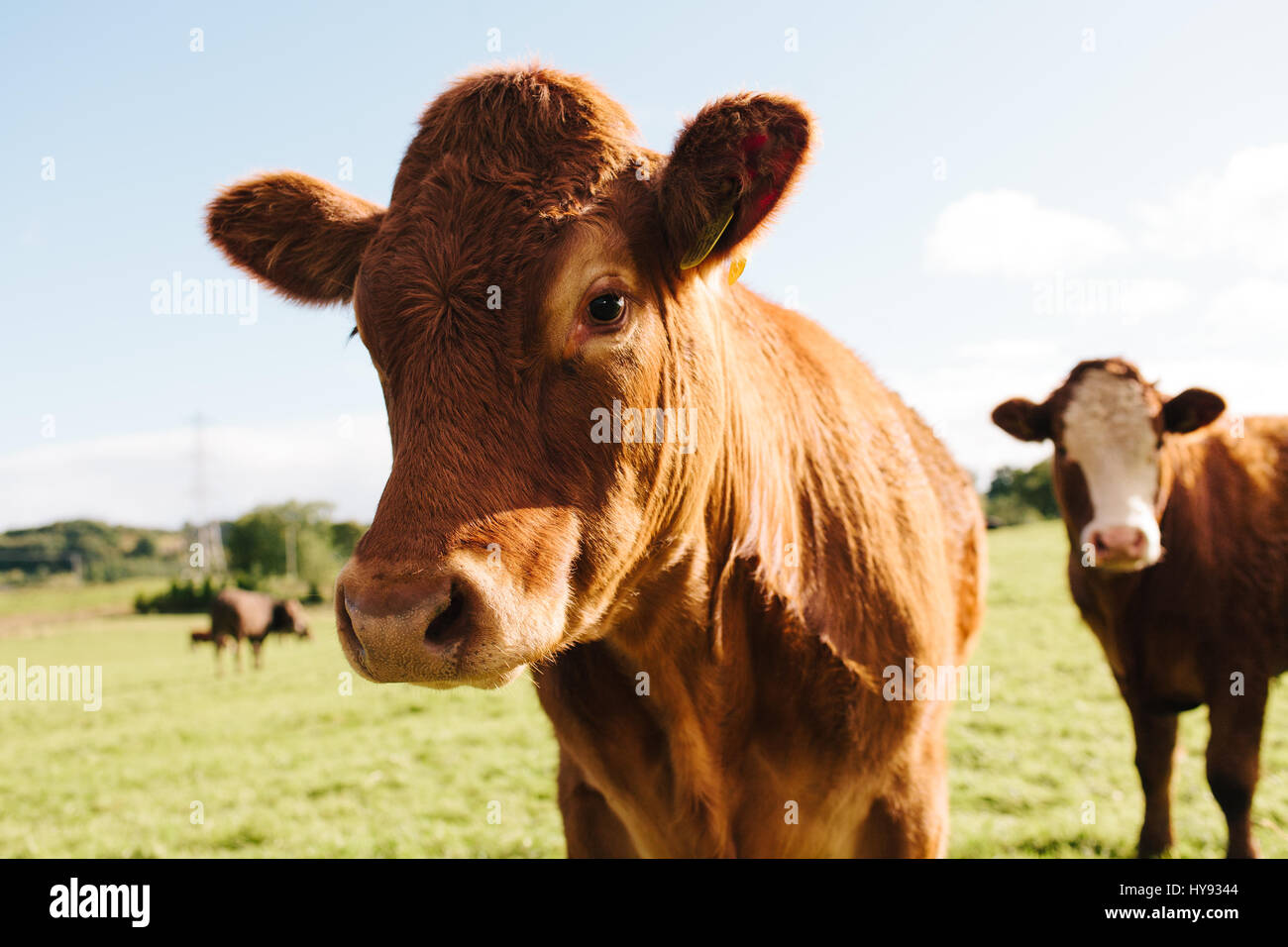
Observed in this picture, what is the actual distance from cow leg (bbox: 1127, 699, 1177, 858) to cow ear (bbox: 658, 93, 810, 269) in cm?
489

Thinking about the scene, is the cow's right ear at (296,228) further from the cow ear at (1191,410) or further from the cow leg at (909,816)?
the cow ear at (1191,410)

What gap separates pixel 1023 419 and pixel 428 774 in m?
6.13

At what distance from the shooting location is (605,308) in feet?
6.55

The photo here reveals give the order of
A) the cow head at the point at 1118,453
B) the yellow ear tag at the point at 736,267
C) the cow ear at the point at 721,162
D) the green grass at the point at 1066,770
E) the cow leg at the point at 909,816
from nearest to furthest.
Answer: the cow ear at the point at 721,162
the yellow ear tag at the point at 736,267
the cow leg at the point at 909,816
the cow head at the point at 1118,453
the green grass at the point at 1066,770

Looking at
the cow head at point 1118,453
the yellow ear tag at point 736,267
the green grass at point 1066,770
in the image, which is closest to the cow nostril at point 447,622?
the yellow ear tag at point 736,267

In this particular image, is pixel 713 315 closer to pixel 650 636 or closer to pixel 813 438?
pixel 813 438

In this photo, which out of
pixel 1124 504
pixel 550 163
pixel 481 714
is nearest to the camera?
A: pixel 550 163

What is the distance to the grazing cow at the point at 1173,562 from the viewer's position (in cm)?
496

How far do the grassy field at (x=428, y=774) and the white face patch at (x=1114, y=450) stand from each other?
6.84ft

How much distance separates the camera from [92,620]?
48.2 m

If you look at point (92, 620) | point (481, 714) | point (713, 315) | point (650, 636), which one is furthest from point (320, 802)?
point (92, 620)

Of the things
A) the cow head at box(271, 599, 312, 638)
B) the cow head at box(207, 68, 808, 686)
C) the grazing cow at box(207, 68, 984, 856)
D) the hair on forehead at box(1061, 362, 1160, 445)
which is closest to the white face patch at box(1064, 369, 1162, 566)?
the hair on forehead at box(1061, 362, 1160, 445)

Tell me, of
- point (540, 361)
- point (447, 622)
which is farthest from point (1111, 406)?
point (447, 622)
